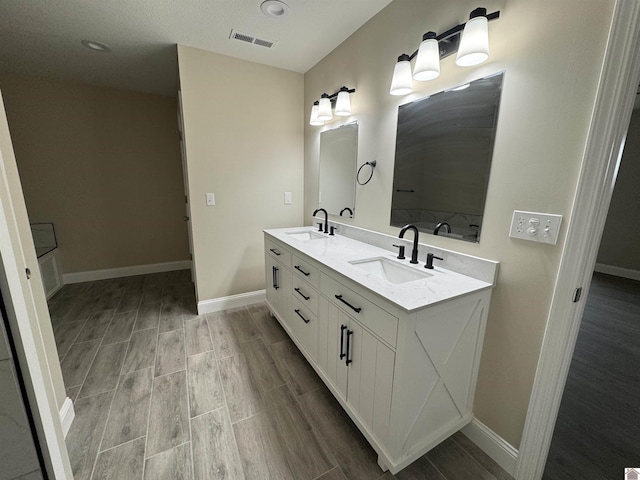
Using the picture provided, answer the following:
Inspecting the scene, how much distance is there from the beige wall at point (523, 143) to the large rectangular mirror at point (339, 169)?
0.67 metres

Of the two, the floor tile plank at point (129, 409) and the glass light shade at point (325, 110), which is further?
the glass light shade at point (325, 110)

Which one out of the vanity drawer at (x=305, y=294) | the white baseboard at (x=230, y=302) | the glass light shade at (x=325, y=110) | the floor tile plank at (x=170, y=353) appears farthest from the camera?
the white baseboard at (x=230, y=302)

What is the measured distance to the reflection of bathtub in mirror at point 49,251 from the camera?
10.00ft

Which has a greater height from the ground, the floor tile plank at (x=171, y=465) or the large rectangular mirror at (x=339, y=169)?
the large rectangular mirror at (x=339, y=169)

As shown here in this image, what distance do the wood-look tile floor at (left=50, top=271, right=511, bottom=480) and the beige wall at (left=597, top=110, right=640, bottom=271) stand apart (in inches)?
175

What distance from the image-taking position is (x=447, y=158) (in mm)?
1472

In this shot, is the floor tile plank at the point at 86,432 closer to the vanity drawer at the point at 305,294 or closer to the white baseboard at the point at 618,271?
the vanity drawer at the point at 305,294

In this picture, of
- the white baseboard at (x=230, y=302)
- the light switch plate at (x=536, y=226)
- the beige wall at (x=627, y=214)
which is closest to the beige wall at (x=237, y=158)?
the white baseboard at (x=230, y=302)

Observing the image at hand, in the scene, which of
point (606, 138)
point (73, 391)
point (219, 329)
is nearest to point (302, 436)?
point (219, 329)

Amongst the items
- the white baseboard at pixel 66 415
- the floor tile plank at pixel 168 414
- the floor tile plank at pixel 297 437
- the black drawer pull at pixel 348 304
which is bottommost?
the floor tile plank at pixel 168 414

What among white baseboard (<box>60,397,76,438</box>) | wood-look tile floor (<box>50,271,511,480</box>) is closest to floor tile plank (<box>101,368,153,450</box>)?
wood-look tile floor (<box>50,271,511,480</box>)

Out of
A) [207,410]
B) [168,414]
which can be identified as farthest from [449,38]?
[168,414]

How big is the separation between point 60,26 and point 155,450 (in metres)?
2.95

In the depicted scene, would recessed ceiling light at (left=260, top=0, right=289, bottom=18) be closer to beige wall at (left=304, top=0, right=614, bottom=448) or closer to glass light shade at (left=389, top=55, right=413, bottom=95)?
beige wall at (left=304, top=0, right=614, bottom=448)
